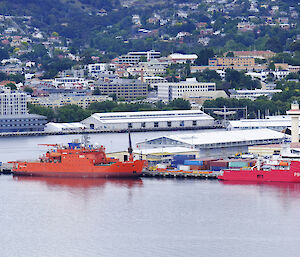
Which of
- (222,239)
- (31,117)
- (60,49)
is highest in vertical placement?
(60,49)

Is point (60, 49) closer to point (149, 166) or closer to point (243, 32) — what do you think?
point (243, 32)

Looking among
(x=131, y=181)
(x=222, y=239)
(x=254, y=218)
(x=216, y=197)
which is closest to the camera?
(x=222, y=239)

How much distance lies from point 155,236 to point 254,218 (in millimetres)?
3019

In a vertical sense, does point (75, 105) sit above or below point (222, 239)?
above

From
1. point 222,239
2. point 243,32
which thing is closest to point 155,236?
point 222,239

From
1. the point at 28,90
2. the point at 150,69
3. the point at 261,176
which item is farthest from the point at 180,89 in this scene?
the point at 261,176

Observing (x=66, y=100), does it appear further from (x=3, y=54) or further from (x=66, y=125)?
(x=3, y=54)

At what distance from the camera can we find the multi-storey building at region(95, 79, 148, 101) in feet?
241

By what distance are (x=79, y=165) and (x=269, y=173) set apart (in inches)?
220

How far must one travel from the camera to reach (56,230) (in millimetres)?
31078

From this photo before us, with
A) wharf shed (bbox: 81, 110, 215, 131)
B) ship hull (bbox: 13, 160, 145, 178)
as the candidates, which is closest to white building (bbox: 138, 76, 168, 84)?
wharf shed (bbox: 81, 110, 215, 131)

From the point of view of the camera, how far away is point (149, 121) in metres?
61.1

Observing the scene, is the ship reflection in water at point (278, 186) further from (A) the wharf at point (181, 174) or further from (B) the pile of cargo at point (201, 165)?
(B) the pile of cargo at point (201, 165)

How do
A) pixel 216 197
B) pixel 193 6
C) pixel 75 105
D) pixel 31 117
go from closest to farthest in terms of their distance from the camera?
pixel 216 197, pixel 31 117, pixel 75 105, pixel 193 6
